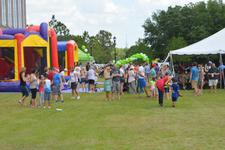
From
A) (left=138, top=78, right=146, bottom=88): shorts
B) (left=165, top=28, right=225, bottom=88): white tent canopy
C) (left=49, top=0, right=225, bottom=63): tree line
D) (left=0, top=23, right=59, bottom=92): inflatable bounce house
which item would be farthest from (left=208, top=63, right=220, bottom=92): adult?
(left=49, top=0, right=225, bottom=63): tree line

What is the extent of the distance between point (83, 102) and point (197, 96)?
17.3 ft

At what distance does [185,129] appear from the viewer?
432 inches

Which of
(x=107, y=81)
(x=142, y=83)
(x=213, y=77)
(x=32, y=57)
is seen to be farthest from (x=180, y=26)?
(x=107, y=81)

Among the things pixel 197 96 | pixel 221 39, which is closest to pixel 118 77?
pixel 197 96

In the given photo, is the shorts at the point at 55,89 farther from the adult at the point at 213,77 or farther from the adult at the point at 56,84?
the adult at the point at 213,77

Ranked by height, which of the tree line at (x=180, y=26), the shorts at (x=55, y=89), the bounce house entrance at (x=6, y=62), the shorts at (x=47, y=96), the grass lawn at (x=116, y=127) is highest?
the tree line at (x=180, y=26)

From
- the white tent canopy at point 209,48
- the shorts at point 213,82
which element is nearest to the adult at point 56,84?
the shorts at point 213,82

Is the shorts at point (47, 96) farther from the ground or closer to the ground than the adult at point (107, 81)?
closer to the ground

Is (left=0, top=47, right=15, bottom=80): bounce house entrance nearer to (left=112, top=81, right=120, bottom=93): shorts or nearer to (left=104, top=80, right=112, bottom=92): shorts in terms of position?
(left=112, top=81, right=120, bottom=93): shorts

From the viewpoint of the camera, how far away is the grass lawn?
9.20m

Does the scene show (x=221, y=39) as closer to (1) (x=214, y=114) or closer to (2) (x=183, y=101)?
(2) (x=183, y=101)

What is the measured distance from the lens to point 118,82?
20.0 metres

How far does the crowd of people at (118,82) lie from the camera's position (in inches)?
664

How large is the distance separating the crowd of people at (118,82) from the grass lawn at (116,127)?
0.77 m
